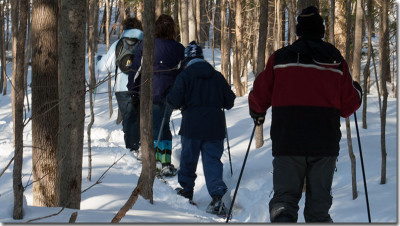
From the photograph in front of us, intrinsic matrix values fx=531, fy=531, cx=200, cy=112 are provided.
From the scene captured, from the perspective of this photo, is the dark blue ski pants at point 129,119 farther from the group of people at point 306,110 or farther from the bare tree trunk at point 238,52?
the bare tree trunk at point 238,52

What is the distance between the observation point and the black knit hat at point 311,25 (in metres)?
4.11

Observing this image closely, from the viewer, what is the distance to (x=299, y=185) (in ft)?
13.0

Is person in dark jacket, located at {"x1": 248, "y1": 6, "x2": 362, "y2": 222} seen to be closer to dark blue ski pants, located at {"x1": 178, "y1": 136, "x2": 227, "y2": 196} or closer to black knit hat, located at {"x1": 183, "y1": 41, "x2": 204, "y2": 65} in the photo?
dark blue ski pants, located at {"x1": 178, "y1": 136, "x2": 227, "y2": 196}

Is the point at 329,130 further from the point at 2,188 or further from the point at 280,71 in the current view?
the point at 2,188

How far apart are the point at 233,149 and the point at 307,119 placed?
199 inches

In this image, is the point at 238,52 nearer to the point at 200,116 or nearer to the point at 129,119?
the point at 129,119

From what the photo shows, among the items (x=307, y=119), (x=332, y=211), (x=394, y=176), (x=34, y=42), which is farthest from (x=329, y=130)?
(x=34, y=42)

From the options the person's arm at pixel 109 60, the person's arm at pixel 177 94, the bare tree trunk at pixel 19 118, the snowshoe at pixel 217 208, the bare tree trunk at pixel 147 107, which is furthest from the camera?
the person's arm at pixel 109 60

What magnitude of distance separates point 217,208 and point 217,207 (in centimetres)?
1

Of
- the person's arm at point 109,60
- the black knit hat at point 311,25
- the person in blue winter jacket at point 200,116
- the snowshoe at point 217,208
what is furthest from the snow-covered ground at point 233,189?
the black knit hat at point 311,25

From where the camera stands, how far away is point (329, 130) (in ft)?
13.1

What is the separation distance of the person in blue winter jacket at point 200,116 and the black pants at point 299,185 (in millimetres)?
2431

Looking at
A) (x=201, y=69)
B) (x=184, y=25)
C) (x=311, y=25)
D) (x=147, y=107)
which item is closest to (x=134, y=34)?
(x=201, y=69)

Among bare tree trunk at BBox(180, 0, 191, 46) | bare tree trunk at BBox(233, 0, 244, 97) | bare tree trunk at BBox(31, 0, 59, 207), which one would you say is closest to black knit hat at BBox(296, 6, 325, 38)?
bare tree trunk at BBox(31, 0, 59, 207)
